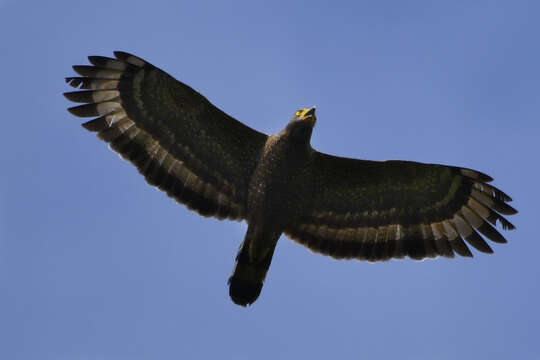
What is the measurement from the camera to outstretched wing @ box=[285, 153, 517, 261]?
1484cm

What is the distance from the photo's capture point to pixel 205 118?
47.8 ft

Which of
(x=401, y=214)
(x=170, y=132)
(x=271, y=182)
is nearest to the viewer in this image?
(x=271, y=182)

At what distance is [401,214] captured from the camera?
15.1 meters

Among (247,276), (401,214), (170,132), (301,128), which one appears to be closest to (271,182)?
(301,128)

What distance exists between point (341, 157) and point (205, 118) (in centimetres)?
226

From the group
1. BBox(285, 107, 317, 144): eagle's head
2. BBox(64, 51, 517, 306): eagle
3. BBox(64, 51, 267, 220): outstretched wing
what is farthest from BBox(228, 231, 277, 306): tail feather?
BBox(285, 107, 317, 144): eagle's head

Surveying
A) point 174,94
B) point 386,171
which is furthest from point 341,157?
point 174,94

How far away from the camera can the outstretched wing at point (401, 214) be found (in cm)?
1484

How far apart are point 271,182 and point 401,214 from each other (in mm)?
2417

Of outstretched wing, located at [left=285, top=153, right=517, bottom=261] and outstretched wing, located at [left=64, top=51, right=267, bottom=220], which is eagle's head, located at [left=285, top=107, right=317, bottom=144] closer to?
outstretched wing, located at [left=64, top=51, right=267, bottom=220]

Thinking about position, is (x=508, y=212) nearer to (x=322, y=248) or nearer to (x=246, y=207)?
(x=322, y=248)

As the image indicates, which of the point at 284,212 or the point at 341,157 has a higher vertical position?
the point at 341,157

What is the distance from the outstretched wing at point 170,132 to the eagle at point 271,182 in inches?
0.6

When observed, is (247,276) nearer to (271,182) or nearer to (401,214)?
(271,182)
